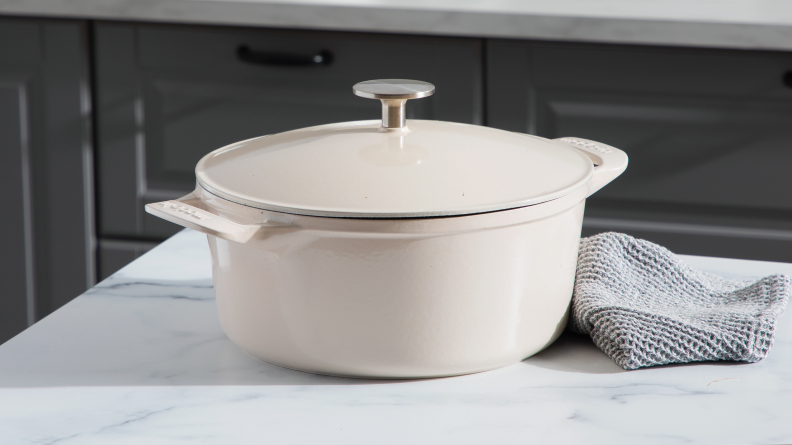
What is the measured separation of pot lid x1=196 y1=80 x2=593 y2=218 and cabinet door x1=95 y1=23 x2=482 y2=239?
30.3 inches

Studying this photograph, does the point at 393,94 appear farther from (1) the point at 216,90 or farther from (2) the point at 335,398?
(1) the point at 216,90

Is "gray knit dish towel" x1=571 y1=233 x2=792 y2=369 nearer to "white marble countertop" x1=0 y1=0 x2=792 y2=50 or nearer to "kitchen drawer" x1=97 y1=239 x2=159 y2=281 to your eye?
"white marble countertop" x1=0 y1=0 x2=792 y2=50

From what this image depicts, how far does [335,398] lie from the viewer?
0.48 metres

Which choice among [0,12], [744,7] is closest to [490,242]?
[744,7]

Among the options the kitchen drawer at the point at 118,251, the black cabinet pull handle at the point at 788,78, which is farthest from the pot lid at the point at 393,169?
the kitchen drawer at the point at 118,251

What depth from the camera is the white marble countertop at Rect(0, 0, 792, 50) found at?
120cm

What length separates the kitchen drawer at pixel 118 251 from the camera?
1483mm

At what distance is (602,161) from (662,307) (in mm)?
118

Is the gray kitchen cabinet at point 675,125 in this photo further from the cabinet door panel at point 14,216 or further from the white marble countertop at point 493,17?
the cabinet door panel at point 14,216

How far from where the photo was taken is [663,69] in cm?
125

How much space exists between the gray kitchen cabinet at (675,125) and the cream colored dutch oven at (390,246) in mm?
790

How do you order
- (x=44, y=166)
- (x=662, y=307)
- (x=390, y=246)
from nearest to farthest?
(x=390, y=246), (x=662, y=307), (x=44, y=166)

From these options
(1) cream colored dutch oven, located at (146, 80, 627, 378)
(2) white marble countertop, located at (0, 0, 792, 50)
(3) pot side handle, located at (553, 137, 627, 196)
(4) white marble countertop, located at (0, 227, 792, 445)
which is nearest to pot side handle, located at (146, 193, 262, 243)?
(1) cream colored dutch oven, located at (146, 80, 627, 378)

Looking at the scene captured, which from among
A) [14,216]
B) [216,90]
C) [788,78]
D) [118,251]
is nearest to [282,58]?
[216,90]
